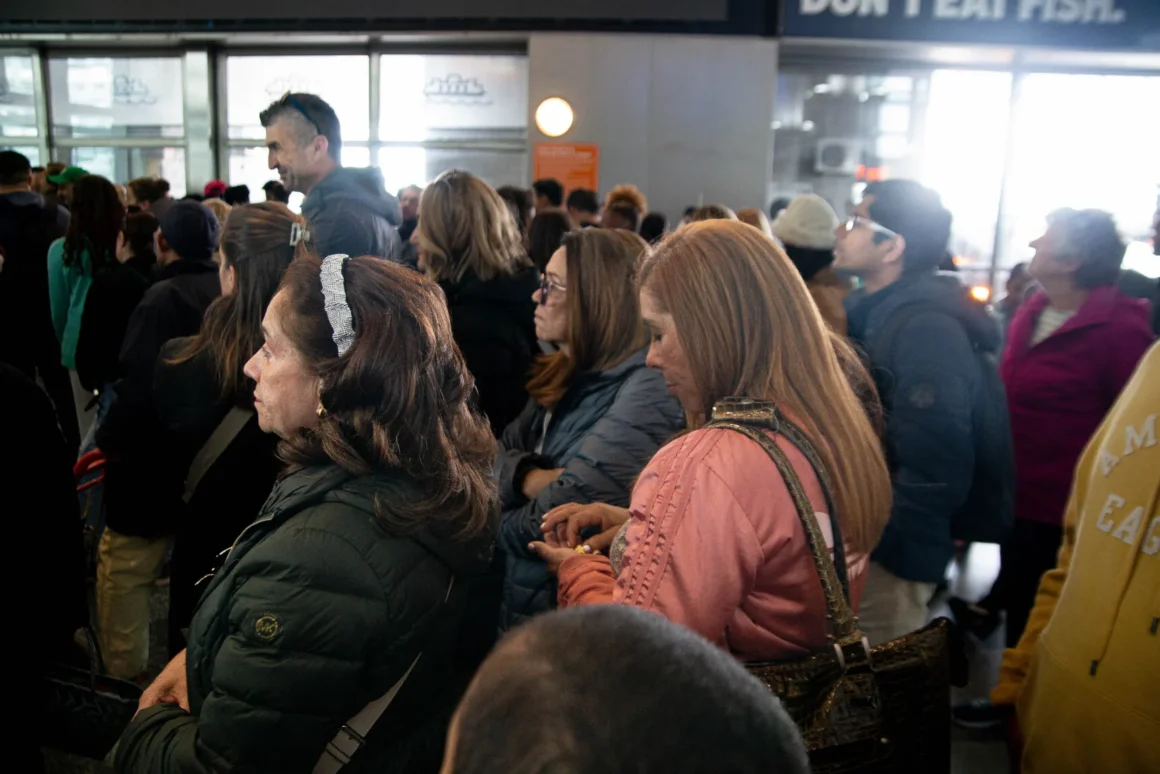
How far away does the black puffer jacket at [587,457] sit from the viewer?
2467mm

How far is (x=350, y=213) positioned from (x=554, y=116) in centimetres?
681

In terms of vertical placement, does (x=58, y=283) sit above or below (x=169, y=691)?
above

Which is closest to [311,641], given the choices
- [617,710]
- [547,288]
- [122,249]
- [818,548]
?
[818,548]

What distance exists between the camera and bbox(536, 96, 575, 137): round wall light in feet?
32.5

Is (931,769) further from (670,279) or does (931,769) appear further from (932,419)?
(932,419)

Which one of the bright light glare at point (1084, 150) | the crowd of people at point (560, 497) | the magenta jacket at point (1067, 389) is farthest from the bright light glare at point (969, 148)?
the crowd of people at point (560, 497)

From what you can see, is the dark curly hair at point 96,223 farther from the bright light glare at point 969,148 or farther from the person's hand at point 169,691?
the bright light glare at point 969,148

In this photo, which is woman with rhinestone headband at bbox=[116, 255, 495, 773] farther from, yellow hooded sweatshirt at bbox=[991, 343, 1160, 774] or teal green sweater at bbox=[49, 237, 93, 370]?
teal green sweater at bbox=[49, 237, 93, 370]

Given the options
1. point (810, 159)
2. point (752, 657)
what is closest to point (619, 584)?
point (752, 657)

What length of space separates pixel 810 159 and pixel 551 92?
319cm

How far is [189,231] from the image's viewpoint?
3.96 metres

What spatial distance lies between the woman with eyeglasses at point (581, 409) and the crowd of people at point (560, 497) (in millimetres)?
10

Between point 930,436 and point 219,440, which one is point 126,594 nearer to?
point 219,440

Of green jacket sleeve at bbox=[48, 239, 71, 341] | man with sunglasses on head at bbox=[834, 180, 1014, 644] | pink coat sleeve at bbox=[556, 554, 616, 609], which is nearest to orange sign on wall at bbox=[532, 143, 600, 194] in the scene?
green jacket sleeve at bbox=[48, 239, 71, 341]
